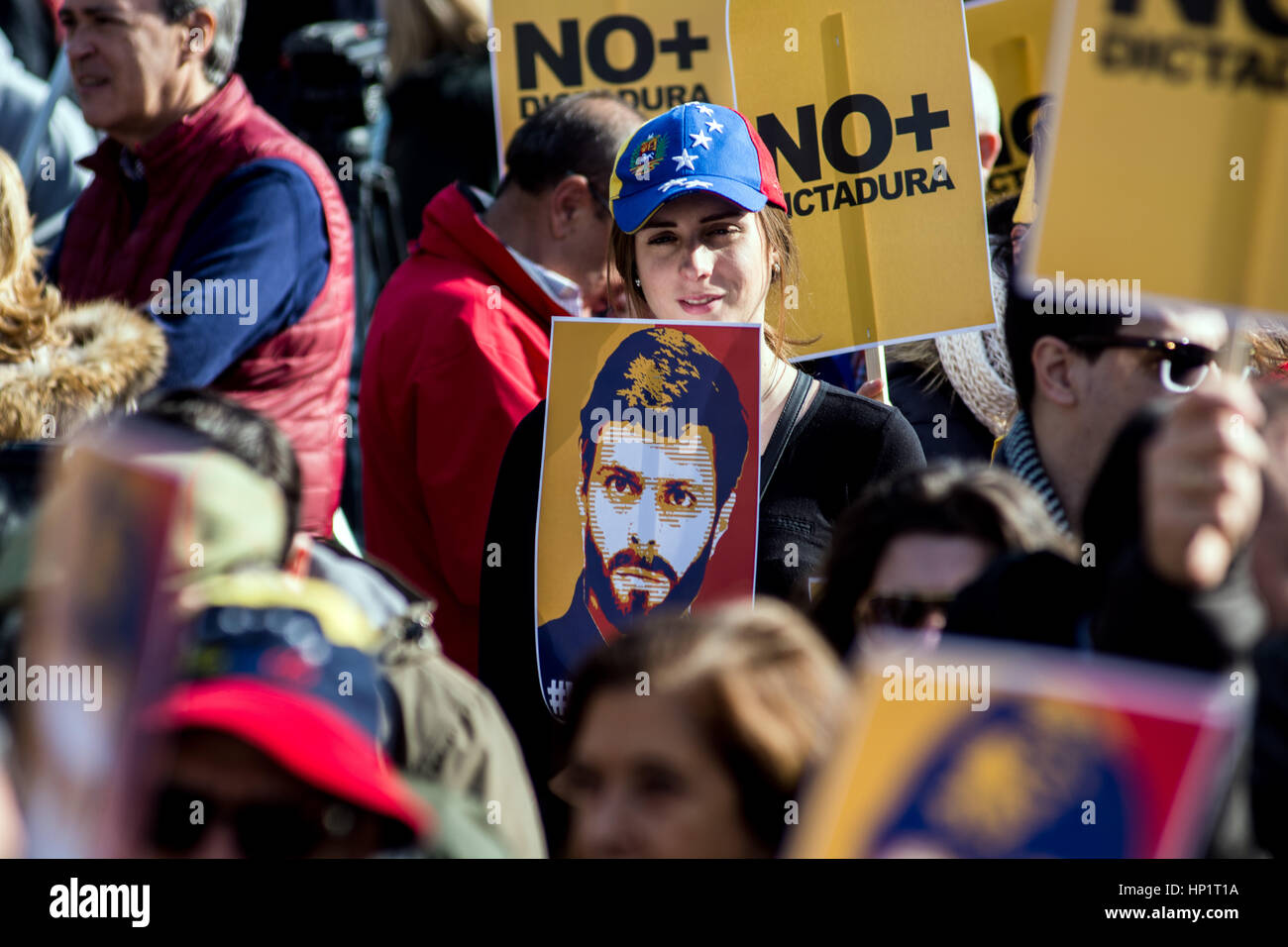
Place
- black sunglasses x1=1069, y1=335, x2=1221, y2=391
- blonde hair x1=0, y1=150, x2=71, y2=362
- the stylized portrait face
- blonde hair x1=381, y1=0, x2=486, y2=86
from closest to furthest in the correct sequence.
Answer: black sunglasses x1=1069, y1=335, x2=1221, y2=391
the stylized portrait face
blonde hair x1=0, y1=150, x2=71, y2=362
blonde hair x1=381, y1=0, x2=486, y2=86

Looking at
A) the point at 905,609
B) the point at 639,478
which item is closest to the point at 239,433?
the point at 639,478

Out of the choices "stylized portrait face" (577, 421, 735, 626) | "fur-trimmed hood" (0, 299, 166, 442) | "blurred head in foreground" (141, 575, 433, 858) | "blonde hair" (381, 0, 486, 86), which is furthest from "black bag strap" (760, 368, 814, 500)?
"blonde hair" (381, 0, 486, 86)

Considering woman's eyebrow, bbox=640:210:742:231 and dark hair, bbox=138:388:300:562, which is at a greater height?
woman's eyebrow, bbox=640:210:742:231

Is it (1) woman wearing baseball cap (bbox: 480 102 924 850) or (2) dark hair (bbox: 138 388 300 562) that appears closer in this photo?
(2) dark hair (bbox: 138 388 300 562)

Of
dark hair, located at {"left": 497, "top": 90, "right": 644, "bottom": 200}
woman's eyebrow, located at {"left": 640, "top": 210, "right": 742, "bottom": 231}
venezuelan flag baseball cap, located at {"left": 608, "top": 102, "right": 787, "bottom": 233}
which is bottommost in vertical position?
woman's eyebrow, located at {"left": 640, "top": 210, "right": 742, "bottom": 231}

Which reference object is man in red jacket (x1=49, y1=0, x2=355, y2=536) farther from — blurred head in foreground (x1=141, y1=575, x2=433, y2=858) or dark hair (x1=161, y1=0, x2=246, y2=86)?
blurred head in foreground (x1=141, y1=575, x2=433, y2=858)

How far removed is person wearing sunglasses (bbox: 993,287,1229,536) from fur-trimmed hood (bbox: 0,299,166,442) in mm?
1594

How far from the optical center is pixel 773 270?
336 cm

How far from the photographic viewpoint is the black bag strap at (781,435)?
301 centimetres

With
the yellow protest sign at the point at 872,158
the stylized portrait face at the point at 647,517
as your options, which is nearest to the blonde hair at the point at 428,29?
the yellow protest sign at the point at 872,158

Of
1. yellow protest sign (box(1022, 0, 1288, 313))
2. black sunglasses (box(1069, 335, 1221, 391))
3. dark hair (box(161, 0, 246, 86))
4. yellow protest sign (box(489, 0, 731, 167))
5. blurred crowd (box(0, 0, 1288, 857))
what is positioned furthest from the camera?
yellow protest sign (box(489, 0, 731, 167))

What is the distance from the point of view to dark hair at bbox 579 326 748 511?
2951 mm

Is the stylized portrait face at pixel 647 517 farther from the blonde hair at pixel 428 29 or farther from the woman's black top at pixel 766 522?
the blonde hair at pixel 428 29
